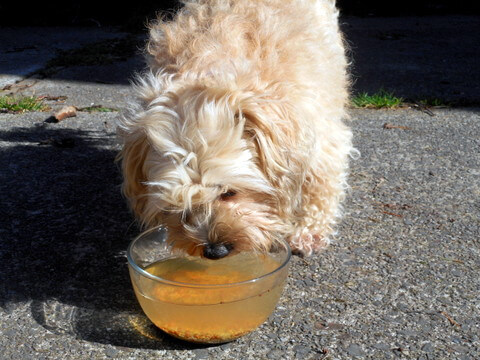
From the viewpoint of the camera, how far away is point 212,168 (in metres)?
2.43

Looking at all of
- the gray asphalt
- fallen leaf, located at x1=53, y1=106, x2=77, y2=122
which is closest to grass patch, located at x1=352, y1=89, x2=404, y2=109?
the gray asphalt

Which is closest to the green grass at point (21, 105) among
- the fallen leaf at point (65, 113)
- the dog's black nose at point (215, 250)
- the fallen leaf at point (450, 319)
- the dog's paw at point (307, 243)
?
the fallen leaf at point (65, 113)

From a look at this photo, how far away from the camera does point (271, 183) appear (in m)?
2.67

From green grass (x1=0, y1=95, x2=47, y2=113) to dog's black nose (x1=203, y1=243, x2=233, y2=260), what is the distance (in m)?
3.55

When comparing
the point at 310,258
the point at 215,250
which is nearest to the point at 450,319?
the point at 310,258

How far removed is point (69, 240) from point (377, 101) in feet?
10.8

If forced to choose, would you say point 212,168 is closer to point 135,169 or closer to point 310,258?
point 135,169

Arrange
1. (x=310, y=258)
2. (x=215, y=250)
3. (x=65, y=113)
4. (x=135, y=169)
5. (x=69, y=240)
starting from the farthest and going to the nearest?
(x=65, y=113) < (x=69, y=240) < (x=310, y=258) < (x=135, y=169) < (x=215, y=250)

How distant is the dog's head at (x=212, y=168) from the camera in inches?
95.3

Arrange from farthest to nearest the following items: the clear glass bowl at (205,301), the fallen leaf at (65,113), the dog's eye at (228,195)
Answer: the fallen leaf at (65,113), the dog's eye at (228,195), the clear glass bowl at (205,301)

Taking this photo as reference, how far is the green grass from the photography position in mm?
5328

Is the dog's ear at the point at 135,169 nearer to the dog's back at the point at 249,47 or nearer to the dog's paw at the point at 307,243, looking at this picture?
the dog's back at the point at 249,47

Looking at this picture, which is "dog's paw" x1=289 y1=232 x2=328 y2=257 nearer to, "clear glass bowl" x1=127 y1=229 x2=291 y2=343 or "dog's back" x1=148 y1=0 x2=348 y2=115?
"clear glass bowl" x1=127 y1=229 x2=291 y2=343

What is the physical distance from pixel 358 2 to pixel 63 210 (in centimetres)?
975
